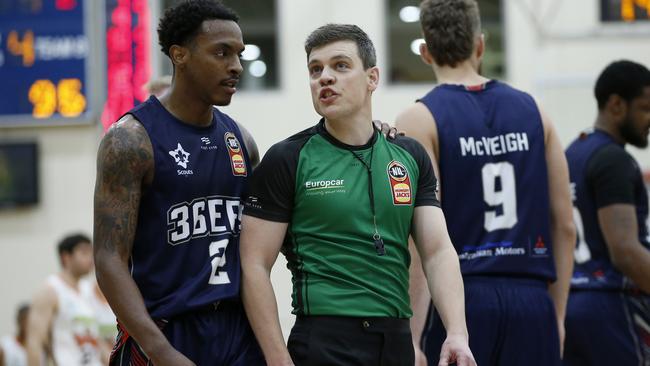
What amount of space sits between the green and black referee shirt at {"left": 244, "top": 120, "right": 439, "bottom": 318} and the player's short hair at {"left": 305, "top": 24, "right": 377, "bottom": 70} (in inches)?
13.7

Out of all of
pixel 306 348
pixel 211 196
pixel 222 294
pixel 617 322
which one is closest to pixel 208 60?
pixel 211 196

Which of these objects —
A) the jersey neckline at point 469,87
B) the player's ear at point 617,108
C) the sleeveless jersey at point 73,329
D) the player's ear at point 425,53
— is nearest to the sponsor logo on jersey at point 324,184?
the jersey neckline at point 469,87

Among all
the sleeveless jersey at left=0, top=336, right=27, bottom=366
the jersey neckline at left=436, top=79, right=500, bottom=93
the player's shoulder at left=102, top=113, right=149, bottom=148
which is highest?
the jersey neckline at left=436, top=79, right=500, bottom=93

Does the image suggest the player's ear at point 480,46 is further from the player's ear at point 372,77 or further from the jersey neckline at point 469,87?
the player's ear at point 372,77

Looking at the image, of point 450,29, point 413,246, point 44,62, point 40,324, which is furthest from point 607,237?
point 44,62

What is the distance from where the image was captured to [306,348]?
14.3 ft

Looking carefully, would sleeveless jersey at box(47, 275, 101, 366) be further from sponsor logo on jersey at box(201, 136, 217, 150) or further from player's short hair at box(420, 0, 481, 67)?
sponsor logo on jersey at box(201, 136, 217, 150)

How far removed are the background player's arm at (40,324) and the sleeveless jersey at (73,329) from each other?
5 centimetres

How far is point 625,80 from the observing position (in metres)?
6.28

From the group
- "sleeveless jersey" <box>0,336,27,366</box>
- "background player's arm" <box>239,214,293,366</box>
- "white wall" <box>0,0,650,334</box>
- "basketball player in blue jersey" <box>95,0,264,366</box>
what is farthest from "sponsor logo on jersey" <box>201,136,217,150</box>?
"white wall" <box>0,0,650,334</box>

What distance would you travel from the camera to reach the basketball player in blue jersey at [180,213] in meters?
4.38

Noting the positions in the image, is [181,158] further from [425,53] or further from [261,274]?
[425,53]

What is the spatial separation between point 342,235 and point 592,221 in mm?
2261

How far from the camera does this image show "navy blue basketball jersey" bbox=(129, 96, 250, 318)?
4504 mm
